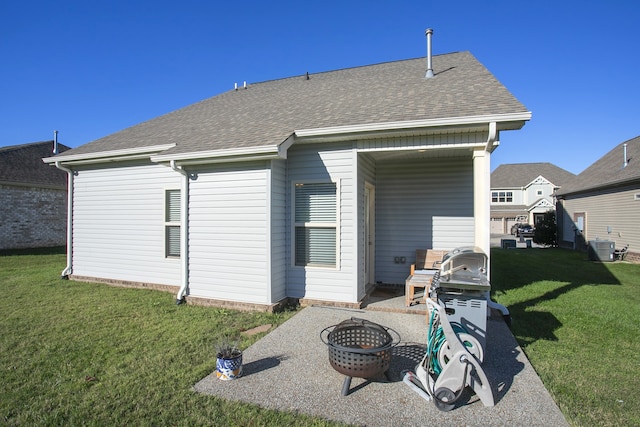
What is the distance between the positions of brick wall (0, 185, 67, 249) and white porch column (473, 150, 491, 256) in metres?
20.5

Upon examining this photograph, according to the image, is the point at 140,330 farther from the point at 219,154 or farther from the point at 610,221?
the point at 610,221

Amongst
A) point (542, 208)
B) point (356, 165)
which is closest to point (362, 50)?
point (356, 165)

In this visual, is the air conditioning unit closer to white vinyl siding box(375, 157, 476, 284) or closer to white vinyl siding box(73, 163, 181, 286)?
white vinyl siding box(375, 157, 476, 284)

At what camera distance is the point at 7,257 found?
1305cm

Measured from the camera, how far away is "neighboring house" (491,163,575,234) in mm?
35625

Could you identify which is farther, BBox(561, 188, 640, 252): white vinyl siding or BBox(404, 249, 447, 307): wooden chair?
BBox(561, 188, 640, 252): white vinyl siding

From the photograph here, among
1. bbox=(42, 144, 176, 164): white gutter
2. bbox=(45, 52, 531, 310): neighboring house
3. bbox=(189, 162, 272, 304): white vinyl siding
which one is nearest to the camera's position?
bbox=(45, 52, 531, 310): neighboring house

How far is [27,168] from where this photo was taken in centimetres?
1722

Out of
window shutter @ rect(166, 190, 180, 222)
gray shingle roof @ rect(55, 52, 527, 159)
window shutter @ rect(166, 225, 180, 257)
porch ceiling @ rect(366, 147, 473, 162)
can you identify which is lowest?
window shutter @ rect(166, 225, 180, 257)

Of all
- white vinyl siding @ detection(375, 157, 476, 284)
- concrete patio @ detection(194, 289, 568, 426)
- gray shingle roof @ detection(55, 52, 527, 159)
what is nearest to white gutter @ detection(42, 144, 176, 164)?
gray shingle roof @ detection(55, 52, 527, 159)

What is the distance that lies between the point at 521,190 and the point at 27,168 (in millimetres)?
44613

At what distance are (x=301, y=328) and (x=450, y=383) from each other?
7.95ft

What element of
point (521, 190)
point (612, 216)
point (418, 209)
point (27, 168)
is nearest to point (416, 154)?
point (418, 209)

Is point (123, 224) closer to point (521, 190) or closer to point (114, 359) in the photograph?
point (114, 359)
